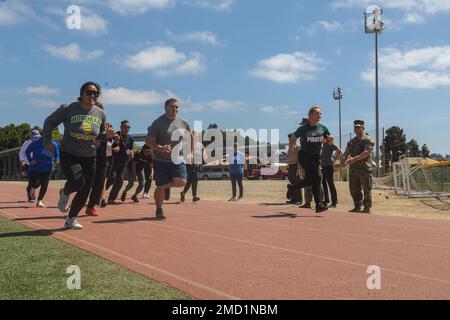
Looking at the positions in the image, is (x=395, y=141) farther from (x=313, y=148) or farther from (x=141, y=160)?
A: (x=313, y=148)

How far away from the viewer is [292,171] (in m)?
13.4

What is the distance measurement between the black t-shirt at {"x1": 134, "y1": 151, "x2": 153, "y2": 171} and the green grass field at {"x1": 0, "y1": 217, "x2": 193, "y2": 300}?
25.6ft

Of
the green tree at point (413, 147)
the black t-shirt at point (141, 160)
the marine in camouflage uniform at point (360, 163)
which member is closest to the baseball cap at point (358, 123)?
the marine in camouflage uniform at point (360, 163)

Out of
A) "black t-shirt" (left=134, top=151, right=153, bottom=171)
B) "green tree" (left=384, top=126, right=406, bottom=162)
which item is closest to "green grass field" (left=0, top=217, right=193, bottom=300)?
"black t-shirt" (left=134, top=151, right=153, bottom=171)

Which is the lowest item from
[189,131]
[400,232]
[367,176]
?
[400,232]

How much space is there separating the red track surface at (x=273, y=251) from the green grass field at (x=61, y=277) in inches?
8.2

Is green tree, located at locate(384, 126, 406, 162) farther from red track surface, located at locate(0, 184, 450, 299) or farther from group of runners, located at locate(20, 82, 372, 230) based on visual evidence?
red track surface, located at locate(0, 184, 450, 299)

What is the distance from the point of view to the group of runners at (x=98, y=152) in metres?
6.75

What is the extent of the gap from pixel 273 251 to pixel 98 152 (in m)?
4.52

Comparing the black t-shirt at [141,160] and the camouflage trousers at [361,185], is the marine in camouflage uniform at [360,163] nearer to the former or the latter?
the camouflage trousers at [361,185]
